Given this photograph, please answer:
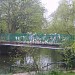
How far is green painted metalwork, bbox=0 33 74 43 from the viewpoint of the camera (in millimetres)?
32731

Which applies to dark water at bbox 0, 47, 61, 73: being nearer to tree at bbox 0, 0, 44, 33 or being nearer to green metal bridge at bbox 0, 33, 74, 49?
green metal bridge at bbox 0, 33, 74, 49

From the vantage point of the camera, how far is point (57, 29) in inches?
1443

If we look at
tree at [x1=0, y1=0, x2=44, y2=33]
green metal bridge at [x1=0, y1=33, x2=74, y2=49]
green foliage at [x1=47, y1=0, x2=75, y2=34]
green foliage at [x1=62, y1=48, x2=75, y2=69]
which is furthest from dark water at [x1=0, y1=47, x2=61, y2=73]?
tree at [x1=0, y1=0, x2=44, y2=33]

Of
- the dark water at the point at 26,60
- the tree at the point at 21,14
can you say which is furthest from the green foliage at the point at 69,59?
the tree at the point at 21,14

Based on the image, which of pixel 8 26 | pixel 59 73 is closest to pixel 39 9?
pixel 8 26

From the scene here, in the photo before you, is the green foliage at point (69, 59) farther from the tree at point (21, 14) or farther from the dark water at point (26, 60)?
the tree at point (21, 14)

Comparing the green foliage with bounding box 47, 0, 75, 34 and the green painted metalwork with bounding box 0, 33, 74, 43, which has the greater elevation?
the green foliage with bounding box 47, 0, 75, 34

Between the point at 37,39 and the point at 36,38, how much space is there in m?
0.31

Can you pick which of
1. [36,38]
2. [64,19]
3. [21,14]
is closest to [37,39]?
[36,38]

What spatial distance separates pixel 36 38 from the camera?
37625mm

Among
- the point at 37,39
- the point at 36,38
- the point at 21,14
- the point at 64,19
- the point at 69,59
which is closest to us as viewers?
the point at 69,59

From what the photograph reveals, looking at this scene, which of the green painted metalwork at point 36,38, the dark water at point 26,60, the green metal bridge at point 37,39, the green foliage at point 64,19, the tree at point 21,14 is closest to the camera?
the dark water at point 26,60

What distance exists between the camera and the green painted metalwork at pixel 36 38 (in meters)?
32.7

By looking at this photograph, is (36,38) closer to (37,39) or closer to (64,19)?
(37,39)
